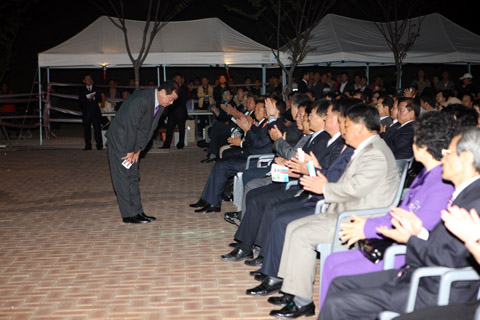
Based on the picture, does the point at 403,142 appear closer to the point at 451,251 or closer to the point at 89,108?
the point at 451,251

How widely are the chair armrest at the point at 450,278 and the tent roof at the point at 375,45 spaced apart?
43.0ft

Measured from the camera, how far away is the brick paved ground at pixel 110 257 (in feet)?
14.2

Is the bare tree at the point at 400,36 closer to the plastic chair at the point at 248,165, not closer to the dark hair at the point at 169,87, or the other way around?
the plastic chair at the point at 248,165

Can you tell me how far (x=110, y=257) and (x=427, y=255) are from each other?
3686 millimetres

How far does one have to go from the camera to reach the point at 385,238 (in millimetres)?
3520

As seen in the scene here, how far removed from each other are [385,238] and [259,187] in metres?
2.79

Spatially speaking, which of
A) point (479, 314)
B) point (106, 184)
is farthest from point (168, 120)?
point (479, 314)

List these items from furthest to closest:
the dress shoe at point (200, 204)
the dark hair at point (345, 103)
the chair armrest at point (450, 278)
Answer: the dress shoe at point (200, 204) < the dark hair at point (345, 103) < the chair armrest at point (450, 278)

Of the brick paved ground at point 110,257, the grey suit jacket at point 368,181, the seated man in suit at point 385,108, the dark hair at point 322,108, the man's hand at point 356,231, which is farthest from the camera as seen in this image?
the seated man in suit at point 385,108

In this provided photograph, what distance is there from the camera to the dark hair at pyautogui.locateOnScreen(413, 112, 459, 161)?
130 inches

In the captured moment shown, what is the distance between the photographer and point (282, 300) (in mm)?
4301

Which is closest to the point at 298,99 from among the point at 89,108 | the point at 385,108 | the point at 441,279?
the point at 385,108

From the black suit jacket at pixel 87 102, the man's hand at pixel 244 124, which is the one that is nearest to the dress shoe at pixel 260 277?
the man's hand at pixel 244 124

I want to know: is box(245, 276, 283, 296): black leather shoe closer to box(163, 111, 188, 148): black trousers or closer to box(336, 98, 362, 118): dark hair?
box(336, 98, 362, 118): dark hair
